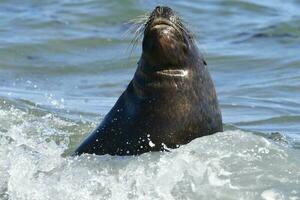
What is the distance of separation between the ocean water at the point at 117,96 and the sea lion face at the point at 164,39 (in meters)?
0.37

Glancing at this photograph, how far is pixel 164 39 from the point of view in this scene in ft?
16.9

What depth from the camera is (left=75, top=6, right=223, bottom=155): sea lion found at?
206 inches

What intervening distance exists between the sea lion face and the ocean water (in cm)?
37

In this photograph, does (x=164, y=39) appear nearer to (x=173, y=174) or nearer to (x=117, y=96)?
(x=173, y=174)

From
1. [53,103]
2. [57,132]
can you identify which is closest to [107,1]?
[53,103]

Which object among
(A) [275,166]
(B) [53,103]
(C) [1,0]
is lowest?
(C) [1,0]

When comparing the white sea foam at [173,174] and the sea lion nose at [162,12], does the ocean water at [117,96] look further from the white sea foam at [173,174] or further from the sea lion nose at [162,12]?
the sea lion nose at [162,12]

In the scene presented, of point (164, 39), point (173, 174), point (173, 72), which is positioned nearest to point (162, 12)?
point (164, 39)

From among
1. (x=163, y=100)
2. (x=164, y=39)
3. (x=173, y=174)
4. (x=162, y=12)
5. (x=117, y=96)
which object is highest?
(x=162, y=12)

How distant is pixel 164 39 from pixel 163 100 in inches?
15.6

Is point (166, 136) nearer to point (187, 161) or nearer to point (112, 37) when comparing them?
point (187, 161)

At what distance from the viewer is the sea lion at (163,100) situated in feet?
17.1

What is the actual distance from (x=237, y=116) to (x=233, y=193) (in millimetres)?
3769

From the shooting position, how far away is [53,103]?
9.02m
